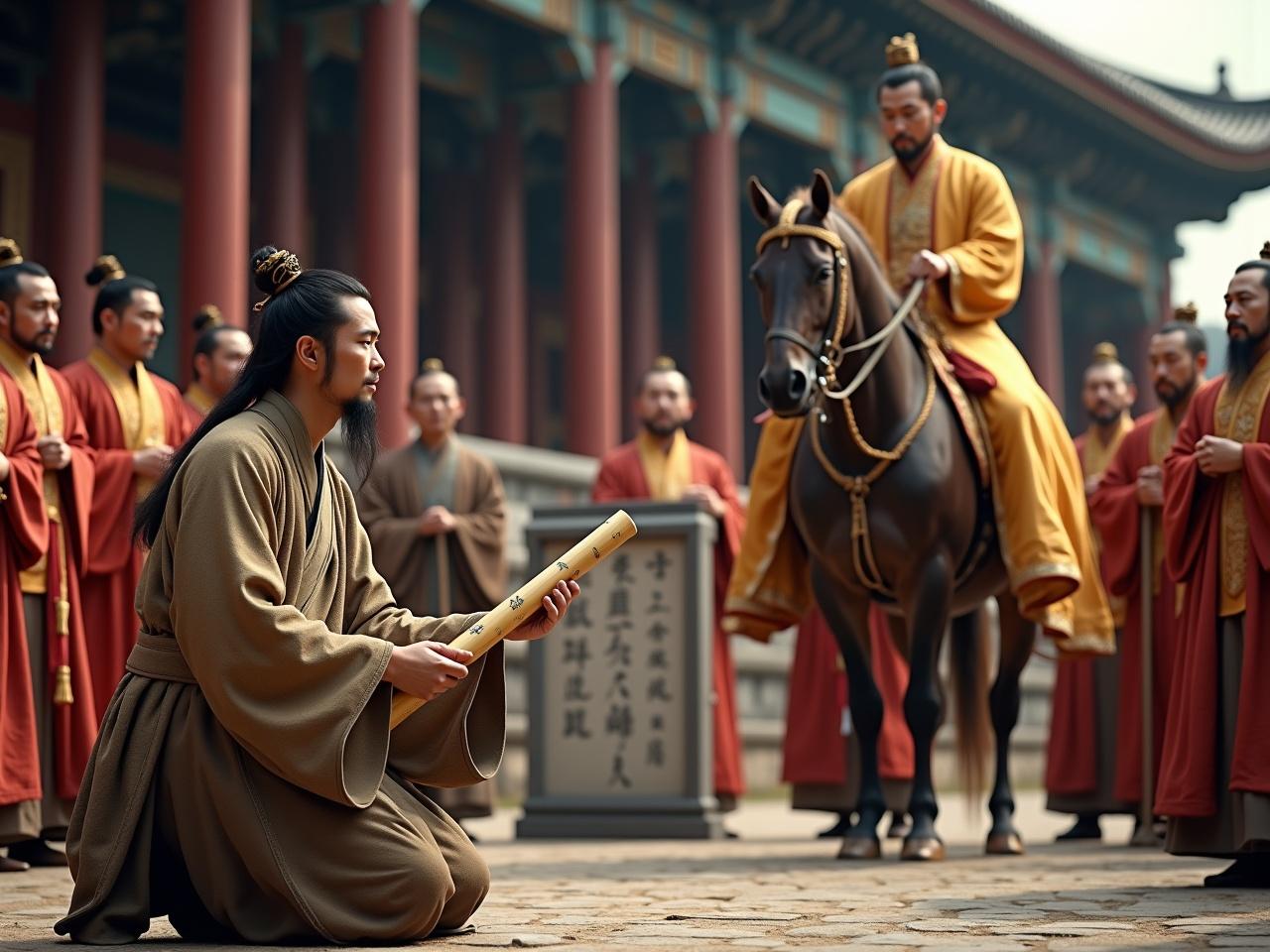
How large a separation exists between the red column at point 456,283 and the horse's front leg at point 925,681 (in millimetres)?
10945

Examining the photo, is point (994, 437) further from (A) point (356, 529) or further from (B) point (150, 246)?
(B) point (150, 246)

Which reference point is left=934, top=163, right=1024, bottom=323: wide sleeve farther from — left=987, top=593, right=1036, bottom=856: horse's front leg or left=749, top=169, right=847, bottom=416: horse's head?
left=987, top=593, right=1036, bottom=856: horse's front leg

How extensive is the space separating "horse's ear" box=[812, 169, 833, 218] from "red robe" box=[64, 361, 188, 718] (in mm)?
2559

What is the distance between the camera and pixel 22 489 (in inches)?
237

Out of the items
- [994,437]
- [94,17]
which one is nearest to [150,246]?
[94,17]

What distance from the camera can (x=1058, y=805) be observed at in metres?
8.55

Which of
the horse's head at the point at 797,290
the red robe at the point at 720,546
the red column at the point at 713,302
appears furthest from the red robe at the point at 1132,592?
the red column at the point at 713,302

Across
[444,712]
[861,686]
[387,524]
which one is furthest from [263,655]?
[387,524]

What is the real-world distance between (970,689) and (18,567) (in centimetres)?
360

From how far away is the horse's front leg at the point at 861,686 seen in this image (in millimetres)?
6438

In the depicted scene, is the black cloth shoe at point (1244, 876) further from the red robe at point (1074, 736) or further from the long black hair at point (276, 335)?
the red robe at point (1074, 736)

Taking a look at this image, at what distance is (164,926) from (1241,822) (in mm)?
2834

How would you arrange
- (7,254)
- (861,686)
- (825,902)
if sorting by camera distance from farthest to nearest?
(861,686) < (7,254) < (825,902)

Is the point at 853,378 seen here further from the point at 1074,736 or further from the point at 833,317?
the point at 1074,736
